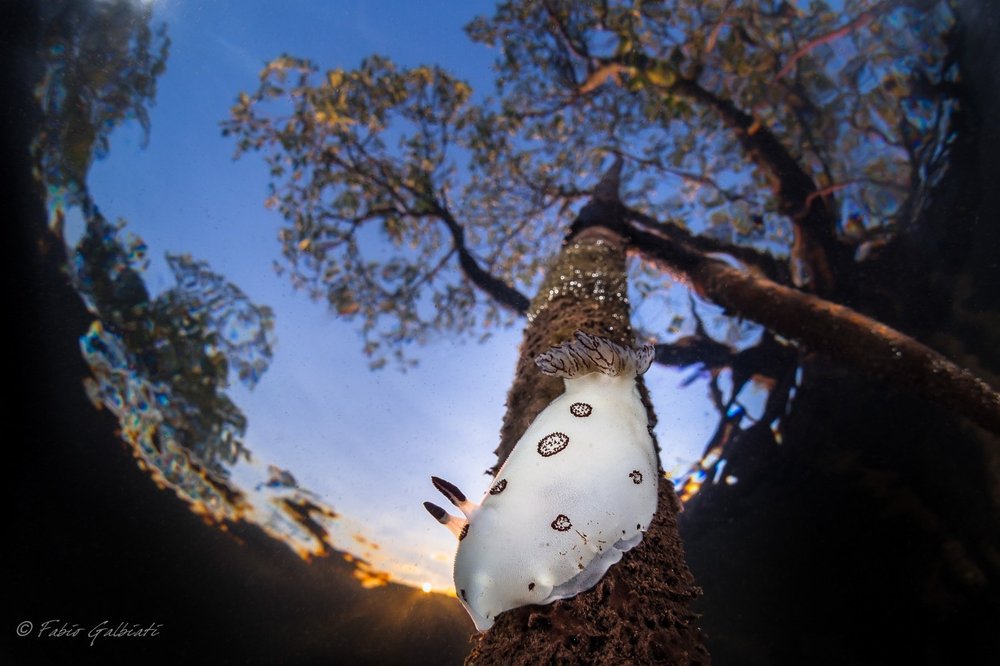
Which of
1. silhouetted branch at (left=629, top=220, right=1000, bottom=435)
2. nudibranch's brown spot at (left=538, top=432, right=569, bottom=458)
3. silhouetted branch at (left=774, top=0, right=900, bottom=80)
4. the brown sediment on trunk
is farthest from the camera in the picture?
silhouetted branch at (left=774, top=0, right=900, bottom=80)

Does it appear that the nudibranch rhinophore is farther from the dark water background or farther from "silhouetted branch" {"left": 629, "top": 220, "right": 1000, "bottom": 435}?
the dark water background

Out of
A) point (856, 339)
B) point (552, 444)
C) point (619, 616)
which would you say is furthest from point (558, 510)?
point (856, 339)

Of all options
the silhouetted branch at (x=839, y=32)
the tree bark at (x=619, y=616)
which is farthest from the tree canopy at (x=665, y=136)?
the tree bark at (x=619, y=616)

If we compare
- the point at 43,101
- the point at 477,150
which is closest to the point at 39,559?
the point at 43,101

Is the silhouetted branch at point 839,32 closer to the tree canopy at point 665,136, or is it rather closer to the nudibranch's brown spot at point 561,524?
the tree canopy at point 665,136

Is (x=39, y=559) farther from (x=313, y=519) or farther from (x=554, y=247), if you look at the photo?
(x=554, y=247)

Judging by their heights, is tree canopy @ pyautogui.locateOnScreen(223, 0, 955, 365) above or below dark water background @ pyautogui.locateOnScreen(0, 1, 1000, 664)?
above

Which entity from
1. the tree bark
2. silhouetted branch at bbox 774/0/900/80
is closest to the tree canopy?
silhouetted branch at bbox 774/0/900/80
